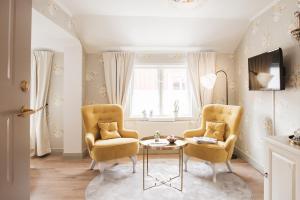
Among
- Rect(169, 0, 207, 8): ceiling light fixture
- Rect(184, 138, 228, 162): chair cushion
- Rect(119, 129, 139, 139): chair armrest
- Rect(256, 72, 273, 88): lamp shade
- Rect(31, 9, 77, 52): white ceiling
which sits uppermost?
Rect(169, 0, 207, 8): ceiling light fixture

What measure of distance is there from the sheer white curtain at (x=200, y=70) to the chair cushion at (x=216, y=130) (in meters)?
0.84

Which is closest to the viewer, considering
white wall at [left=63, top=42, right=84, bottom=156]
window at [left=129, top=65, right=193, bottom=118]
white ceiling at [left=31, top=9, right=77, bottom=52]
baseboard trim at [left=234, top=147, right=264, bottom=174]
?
white ceiling at [left=31, top=9, right=77, bottom=52]

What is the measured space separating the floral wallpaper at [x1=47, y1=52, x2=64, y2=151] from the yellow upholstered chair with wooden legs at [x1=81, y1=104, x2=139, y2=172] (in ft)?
3.38

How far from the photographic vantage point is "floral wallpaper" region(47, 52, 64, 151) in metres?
3.97

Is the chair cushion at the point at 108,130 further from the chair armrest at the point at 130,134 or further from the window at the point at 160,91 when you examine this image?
the window at the point at 160,91

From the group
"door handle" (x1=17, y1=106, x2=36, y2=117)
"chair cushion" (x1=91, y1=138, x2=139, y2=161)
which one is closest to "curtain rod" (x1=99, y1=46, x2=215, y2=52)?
"chair cushion" (x1=91, y1=138, x2=139, y2=161)

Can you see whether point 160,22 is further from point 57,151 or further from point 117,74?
point 57,151

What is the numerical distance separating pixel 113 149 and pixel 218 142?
1565 mm

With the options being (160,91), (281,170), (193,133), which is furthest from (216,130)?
(281,170)

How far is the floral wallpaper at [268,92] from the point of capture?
95.7 inches

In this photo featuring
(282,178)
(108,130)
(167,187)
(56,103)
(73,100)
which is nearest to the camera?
(282,178)

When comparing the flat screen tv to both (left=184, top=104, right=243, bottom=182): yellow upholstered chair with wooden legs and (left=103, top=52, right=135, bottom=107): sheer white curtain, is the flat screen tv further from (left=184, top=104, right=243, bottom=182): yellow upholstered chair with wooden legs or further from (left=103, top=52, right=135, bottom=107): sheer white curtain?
(left=103, top=52, right=135, bottom=107): sheer white curtain

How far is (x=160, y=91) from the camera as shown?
4340mm

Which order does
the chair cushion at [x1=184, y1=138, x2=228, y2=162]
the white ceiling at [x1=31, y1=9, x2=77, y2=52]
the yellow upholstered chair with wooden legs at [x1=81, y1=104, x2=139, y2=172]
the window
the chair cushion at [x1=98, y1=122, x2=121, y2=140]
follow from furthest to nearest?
the window → the chair cushion at [x1=98, y1=122, x2=121, y2=140] → the yellow upholstered chair with wooden legs at [x1=81, y1=104, x2=139, y2=172] → the chair cushion at [x1=184, y1=138, x2=228, y2=162] → the white ceiling at [x1=31, y1=9, x2=77, y2=52]
